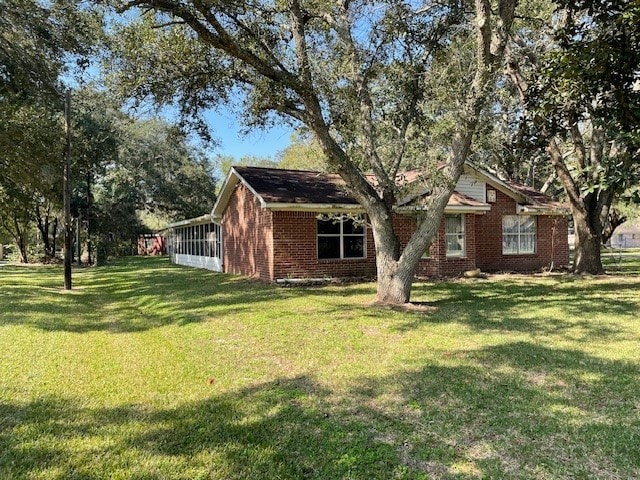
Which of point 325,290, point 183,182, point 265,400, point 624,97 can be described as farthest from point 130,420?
point 183,182

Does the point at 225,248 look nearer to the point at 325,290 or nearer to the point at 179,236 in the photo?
the point at 325,290

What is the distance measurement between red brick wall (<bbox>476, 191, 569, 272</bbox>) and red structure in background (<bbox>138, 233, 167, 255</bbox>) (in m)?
36.5

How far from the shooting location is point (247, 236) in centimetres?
1648

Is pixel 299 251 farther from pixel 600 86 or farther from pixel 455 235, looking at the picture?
pixel 600 86

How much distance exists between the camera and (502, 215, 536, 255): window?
1784 centimetres

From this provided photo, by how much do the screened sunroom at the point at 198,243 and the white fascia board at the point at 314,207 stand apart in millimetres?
6690

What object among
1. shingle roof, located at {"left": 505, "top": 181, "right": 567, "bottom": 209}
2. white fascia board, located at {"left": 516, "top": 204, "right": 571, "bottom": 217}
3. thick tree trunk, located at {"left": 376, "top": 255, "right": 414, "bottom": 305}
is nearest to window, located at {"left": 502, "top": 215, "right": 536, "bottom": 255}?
white fascia board, located at {"left": 516, "top": 204, "right": 571, "bottom": 217}

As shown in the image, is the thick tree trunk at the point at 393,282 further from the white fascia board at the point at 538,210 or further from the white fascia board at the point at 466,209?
the white fascia board at the point at 538,210

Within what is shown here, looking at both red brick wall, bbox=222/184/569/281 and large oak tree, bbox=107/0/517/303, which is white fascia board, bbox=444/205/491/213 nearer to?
red brick wall, bbox=222/184/569/281

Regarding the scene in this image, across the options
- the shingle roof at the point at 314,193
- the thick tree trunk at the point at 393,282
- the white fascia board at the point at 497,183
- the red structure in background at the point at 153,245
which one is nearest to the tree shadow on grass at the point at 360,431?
the thick tree trunk at the point at 393,282

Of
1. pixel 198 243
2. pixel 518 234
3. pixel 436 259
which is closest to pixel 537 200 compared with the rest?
pixel 518 234

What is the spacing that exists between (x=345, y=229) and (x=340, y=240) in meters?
0.40

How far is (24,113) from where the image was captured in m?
14.4

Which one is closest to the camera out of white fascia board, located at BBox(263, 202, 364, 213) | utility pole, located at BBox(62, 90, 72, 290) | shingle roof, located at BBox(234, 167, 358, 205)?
utility pole, located at BBox(62, 90, 72, 290)
